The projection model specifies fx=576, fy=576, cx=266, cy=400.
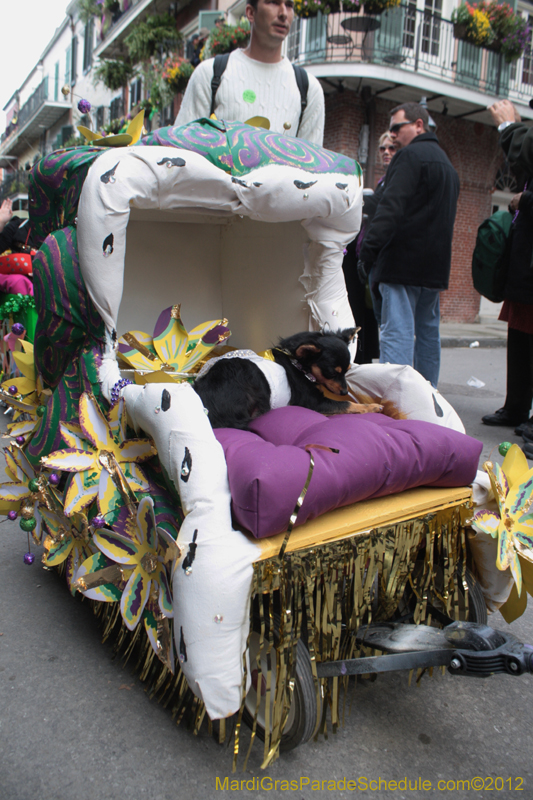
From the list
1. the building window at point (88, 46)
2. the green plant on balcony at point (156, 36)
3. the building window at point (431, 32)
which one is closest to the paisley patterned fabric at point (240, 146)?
the building window at point (431, 32)

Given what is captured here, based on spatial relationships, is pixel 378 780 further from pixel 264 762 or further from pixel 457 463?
pixel 457 463

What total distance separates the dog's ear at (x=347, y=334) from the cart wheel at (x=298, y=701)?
106cm

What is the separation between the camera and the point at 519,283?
3680mm

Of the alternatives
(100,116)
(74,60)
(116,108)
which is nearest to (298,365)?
(116,108)

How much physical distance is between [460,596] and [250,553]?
73 centimetres

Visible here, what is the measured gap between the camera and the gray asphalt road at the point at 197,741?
1265 mm

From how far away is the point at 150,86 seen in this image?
13.7 metres

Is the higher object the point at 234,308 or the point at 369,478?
the point at 234,308

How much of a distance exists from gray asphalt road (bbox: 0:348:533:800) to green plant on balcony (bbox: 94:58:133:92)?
59.7ft

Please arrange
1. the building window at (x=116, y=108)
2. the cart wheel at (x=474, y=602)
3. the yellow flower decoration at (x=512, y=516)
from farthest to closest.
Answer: the building window at (x=116, y=108) → the cart wheel at (x=474, y=602) → the yellow flower decoration at (x=512, y=516)

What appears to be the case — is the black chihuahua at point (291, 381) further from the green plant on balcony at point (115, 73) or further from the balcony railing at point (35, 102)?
the balcony railing at point (35, 102)

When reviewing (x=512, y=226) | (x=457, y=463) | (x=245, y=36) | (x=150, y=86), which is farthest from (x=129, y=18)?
(x=457, y=463)

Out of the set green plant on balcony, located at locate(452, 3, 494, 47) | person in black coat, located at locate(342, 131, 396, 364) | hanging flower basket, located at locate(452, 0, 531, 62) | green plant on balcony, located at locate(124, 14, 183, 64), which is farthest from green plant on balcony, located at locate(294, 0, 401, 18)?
person in black coat, located at locate(342, 131, 396, 364)

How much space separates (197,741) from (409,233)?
2.78m
